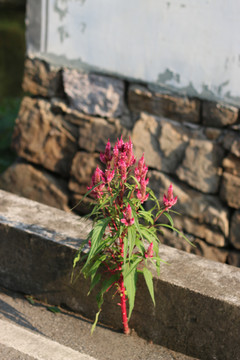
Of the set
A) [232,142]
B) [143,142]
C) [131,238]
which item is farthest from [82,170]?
[131,238]

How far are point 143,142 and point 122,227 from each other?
1.96m

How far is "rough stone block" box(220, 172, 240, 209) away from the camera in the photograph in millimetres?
4242

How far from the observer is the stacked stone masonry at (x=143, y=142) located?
14.0 feet

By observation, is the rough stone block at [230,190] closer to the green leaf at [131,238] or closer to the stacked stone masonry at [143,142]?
the stacked stone masonry at [143,142]

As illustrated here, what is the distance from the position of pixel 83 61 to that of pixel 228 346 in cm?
260

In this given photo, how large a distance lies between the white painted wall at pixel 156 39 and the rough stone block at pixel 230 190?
1.76 ft

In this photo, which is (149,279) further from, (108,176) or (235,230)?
(235,230)

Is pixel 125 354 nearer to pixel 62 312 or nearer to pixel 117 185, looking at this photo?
pixel 62 312

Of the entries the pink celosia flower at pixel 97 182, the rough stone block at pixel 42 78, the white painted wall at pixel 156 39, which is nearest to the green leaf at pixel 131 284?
the pink celosia flower at pixel 97 182

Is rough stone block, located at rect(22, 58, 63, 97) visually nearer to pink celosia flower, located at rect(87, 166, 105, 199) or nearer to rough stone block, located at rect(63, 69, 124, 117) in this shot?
rough stone block, located at rect(63, 69, 124, 117)

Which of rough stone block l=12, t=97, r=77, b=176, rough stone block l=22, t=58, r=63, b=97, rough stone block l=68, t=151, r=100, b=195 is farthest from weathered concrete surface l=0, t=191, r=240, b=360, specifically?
rough stone block l=22, t=58, r=63, b=97

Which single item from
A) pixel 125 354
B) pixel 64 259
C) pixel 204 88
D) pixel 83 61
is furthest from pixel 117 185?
pixel 83 61

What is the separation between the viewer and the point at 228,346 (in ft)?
8.98

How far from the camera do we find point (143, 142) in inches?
178
